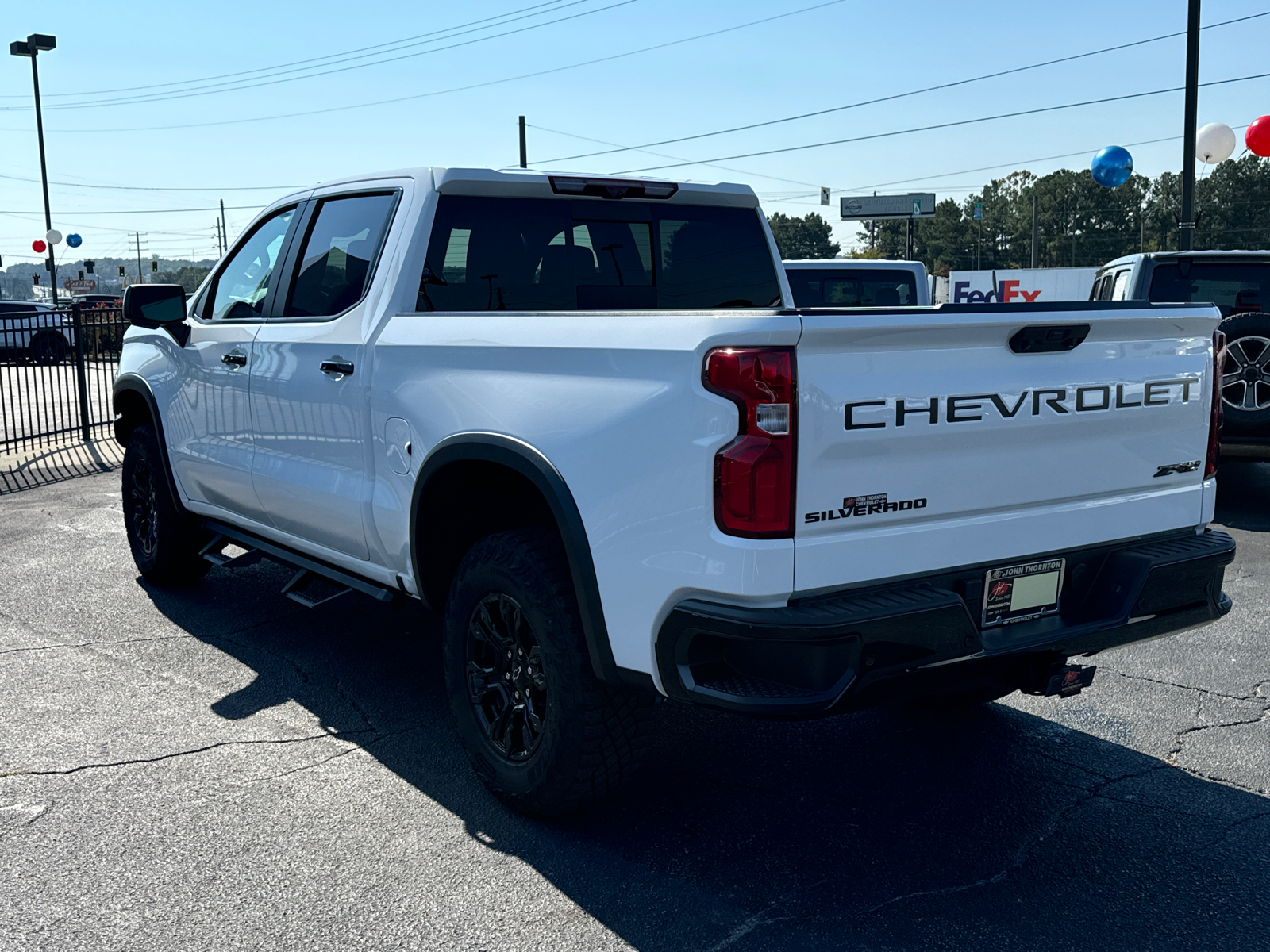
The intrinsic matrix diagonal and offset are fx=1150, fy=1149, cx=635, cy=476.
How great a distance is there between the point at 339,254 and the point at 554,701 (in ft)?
7.31

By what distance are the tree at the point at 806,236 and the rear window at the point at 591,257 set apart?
139425 millimetres

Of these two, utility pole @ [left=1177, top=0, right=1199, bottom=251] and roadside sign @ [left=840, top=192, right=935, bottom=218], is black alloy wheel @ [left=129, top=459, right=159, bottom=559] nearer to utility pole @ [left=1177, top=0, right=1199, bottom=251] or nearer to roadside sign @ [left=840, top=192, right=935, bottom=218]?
utility pole @ [left=1177, top=0, right=1199, bottom=251]

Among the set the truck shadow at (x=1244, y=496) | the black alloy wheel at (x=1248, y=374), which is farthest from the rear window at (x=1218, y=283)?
the truck shadow at (x=1244, y=496)

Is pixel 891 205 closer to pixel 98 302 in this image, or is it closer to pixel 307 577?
pixel 98 302

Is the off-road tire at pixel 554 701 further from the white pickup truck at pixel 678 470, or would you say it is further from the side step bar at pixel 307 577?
the side step bar at pixel 307 577

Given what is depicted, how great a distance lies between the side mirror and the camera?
5.62m

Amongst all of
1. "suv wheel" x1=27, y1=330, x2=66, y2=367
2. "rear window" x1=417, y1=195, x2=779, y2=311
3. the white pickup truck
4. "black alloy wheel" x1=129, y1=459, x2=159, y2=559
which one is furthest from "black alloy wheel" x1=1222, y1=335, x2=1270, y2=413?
"suv wheel" x1=27, y1=330, x2=66, y2=367

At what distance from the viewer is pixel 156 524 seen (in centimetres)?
639

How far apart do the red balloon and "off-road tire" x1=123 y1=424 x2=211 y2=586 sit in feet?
50.9

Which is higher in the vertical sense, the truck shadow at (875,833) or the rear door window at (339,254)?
the rear door window at (339,254)

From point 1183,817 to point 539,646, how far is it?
6.99 feet

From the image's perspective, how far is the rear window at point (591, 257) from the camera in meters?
4.35

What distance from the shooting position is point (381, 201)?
451cm

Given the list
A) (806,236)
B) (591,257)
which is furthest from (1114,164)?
(806,236)
